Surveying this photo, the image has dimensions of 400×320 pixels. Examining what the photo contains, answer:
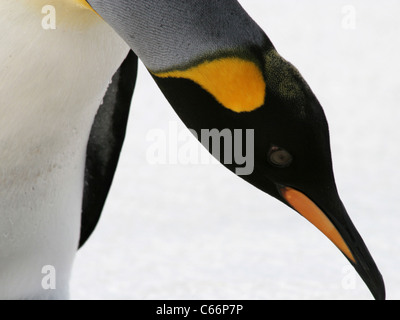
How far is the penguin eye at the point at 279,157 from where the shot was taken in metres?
1.26

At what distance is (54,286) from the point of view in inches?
72.6

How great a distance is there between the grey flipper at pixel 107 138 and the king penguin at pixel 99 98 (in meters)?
0.22

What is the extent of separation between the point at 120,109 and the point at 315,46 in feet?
7.52

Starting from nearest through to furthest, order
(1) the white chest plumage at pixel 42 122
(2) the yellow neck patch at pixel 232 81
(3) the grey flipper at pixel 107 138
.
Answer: (2) the yellow neck patch at pixel 232 81 < (1) the white chest plumage at pixel 42 122 < (3) the grey flipper at pixel 107 138

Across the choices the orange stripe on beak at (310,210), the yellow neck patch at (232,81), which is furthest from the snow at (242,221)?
the yellow neck patch at (232,81)

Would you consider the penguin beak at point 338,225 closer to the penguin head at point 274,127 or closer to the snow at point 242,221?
the penguin head at point 274,127

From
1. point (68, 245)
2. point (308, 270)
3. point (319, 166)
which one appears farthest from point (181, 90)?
point (308, 270)

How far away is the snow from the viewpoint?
90.5 inches

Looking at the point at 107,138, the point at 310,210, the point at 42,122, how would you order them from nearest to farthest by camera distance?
1. the point at 310,210
2. the point at 42,122
3. the point at 107,138

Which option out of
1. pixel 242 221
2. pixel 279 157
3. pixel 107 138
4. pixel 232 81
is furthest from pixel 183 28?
pixel 242 221

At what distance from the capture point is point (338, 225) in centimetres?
133

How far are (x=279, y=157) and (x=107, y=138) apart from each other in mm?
832

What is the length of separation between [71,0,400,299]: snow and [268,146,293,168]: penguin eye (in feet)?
1.67

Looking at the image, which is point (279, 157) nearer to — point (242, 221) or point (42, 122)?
point (42, 122)
